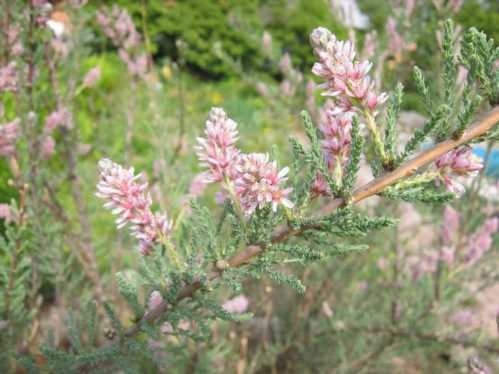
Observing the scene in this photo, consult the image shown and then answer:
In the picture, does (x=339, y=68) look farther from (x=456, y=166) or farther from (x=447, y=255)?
(x=447, y=255)

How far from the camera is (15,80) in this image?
1.23 meters

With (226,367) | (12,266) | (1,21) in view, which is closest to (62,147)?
(1,21)

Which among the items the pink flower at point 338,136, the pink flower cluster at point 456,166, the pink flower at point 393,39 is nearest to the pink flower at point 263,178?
the pink flower at point 338,136

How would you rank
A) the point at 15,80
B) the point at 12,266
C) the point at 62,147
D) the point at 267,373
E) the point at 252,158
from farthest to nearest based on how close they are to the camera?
the point at 267,373
the point at 62,147
the point at 15,80
the point at 12,266
the point at 252,158

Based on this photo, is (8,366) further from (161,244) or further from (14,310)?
(161,244)

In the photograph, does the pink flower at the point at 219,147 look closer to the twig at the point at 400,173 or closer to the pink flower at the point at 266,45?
the twig at the point at 400,173

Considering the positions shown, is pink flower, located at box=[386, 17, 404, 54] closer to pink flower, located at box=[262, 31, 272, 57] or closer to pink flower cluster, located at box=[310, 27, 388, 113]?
pink flower, located at box=[262, 31, 272, 57]

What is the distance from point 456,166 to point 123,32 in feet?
5.92

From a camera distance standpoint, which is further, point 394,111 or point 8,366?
point 8,366

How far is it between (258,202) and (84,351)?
1.30 feet

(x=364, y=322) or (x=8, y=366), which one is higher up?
(x=364, y=322)

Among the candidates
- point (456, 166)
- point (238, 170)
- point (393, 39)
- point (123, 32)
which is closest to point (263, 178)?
point (238, 170)

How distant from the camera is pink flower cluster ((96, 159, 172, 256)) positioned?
69 centimetres

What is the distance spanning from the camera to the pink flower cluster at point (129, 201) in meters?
0.69
